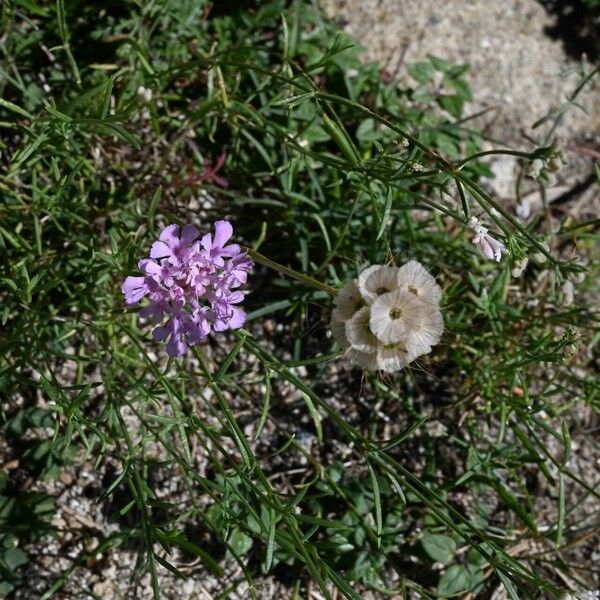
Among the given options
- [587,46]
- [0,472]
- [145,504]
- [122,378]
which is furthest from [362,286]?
[587,46]

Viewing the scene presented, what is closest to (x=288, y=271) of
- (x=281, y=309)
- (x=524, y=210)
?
(x=281, y=309)

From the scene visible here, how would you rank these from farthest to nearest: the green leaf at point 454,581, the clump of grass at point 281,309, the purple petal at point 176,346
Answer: the green leaf at point 454,581 < the clump of grass at point 281,309 < the purple petal at point 176,346

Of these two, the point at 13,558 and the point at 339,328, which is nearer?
the point at 339,328

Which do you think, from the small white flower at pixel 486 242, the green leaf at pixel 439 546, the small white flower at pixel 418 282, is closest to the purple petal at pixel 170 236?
the small white flower at pixel 418 282

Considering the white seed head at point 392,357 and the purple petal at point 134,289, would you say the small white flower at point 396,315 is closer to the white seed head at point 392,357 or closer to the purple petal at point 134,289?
the white seed head at point 392,357

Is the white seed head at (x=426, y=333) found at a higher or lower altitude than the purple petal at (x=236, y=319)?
higher

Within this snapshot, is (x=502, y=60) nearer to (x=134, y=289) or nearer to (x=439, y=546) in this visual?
(x=439, y=546)

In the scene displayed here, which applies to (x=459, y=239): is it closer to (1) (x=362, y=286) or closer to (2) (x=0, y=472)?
(1) (x=362, y=286)

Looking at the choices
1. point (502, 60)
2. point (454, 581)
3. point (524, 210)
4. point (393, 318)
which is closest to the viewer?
point (393, 318)
